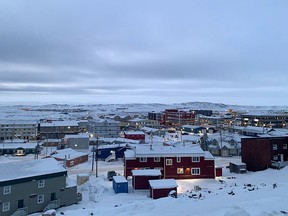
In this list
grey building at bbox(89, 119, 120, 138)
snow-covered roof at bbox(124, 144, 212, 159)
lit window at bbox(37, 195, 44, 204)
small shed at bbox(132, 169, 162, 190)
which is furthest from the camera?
grey building at bbox(89, 119, 120, 138)

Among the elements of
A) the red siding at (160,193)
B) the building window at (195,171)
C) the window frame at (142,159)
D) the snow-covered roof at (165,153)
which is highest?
the snow-covered roof at (165,153)

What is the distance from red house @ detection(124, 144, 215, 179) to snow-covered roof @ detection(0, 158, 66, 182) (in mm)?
10775

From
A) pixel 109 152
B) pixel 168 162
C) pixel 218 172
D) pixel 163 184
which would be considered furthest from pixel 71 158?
pixel 163 184

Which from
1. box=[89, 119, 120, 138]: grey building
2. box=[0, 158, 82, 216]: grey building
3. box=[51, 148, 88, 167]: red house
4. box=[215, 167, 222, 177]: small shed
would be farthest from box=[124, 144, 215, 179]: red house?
box=[89, 119, 120, 138]: grey building

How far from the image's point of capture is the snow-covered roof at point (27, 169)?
23609 mm

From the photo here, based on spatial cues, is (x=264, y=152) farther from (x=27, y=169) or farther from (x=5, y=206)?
(x=5, y=206)

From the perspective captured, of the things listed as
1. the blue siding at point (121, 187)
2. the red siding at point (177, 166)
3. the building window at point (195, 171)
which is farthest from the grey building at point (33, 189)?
the building window at point (195, 171)

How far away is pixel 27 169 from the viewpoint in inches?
1007

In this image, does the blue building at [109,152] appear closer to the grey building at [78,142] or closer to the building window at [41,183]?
the grey building at [78,142]

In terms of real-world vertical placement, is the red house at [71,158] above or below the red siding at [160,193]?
below

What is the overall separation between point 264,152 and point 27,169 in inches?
1126

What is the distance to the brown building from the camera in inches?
1512

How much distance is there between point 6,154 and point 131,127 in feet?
206

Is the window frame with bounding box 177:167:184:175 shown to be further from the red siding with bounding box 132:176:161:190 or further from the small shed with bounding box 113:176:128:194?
the small shed with bounding box 113:176:128:194
